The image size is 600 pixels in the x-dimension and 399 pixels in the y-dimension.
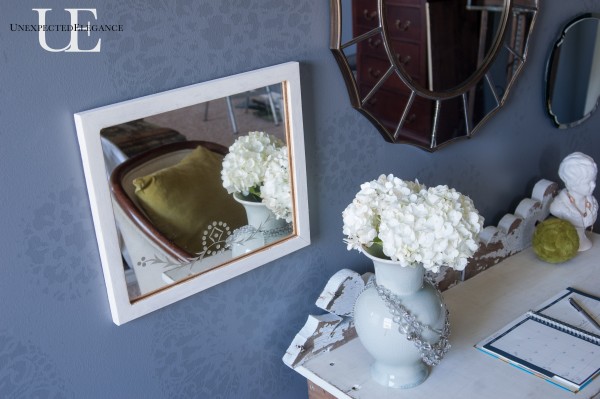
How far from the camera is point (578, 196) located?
1.67m

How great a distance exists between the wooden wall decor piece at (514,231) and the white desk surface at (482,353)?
0.02 metres

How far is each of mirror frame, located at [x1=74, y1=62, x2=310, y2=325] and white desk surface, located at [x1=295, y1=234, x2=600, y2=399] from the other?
25 cm

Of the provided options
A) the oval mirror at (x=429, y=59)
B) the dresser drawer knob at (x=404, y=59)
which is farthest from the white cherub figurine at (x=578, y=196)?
the dresser drawer knob at (x=404, y=59)

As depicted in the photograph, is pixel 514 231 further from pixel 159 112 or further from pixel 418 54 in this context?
pixel 159 112

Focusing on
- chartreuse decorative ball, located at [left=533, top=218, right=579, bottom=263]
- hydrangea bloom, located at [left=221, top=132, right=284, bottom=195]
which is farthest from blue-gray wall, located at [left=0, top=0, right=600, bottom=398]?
chartreuse decorative ball, located at [left=533, top=218, right=579, bottom=263]

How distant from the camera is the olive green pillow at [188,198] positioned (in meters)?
1.04

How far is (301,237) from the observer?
126cm

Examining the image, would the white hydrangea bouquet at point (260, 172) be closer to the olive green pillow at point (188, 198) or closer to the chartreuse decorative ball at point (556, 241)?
the olive green pillow at point (188, 198)

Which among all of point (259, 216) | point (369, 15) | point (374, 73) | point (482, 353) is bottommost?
point (482, 353)

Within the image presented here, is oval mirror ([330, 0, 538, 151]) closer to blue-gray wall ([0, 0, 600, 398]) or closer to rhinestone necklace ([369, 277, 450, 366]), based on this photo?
blue-gray wall ([0, 0, 600, 398])

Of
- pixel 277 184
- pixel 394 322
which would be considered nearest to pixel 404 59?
pixel 277 184

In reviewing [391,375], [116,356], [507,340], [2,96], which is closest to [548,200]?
[507,340]

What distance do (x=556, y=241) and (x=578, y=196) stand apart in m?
0.17

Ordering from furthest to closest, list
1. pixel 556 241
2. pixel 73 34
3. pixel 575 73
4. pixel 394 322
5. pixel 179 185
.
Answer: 1. pixel 575 73
2. pixel 556 241
3. pixel 394 322
4. pixel 179 185
5. pixel 73 34
